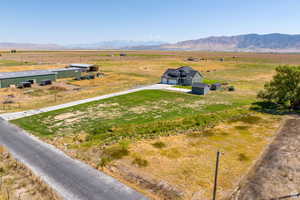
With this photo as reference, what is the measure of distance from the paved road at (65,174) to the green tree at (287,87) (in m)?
40.7

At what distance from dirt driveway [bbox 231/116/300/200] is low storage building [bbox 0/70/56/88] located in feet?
231

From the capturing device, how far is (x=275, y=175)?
2125 cm

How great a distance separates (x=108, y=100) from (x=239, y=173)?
34.8m

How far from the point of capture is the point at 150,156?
2522cm

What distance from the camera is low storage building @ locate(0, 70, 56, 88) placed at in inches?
2475

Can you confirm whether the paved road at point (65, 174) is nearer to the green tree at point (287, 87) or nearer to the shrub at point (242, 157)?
the shrub at point (242, 157)

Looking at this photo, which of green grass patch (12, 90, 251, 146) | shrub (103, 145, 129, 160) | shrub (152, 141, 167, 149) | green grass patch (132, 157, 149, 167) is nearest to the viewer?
green grass patch (132, 157, 149, 167)

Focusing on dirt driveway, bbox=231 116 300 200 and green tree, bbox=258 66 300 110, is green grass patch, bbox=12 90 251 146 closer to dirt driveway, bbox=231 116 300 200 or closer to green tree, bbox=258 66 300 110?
green tree, bbox=258 66 300 110

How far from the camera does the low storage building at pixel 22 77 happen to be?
62.9 meters

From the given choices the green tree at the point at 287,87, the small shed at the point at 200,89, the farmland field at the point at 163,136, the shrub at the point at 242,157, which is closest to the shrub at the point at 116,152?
the farmland field at the point at 163,136

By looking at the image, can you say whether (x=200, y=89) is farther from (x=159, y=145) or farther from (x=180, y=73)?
(x=159, y=145)

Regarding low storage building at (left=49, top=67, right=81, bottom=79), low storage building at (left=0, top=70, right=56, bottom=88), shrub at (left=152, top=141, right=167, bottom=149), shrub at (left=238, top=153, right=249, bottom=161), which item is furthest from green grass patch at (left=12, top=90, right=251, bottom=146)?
low storage building at (left=49, top=67, right=81, bottom=79)

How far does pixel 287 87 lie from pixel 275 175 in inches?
1166

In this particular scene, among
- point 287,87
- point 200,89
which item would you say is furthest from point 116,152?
point 287,87
